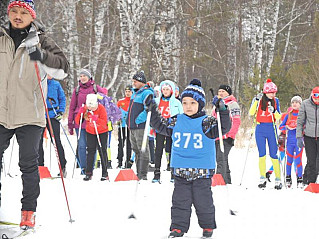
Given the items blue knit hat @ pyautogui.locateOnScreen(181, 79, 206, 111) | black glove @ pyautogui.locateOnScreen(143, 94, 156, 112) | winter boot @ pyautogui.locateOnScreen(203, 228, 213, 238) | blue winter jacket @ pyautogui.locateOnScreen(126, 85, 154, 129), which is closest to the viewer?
winter boot @ pyautogui.locateOnScreen(203, 228, 213, 238)

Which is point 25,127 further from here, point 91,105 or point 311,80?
point 311,80

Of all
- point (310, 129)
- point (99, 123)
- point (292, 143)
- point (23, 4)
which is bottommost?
point (292, 143)

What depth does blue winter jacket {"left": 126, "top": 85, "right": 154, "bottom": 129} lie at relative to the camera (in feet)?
25.3

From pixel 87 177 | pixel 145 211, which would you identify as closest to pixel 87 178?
pixel 87 177

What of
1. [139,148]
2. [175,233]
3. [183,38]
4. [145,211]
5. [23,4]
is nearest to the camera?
[23,4]

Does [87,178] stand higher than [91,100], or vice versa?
[91,100]

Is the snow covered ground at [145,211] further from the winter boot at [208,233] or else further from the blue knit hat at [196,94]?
the blue knit hat at [196,94]

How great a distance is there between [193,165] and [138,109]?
11.2 ft

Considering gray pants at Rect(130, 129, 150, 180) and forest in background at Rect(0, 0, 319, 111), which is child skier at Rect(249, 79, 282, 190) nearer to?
gray pants at Rect(130, 129, 150, 180)

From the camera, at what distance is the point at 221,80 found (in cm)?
2956

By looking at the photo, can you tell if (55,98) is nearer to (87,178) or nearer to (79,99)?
(79,99)

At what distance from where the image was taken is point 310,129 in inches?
319

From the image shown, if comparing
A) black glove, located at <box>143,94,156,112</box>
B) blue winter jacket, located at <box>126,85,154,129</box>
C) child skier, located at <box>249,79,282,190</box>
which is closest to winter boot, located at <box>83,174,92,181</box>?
blue winter jacket, located at <box>126,85,154,129</box>

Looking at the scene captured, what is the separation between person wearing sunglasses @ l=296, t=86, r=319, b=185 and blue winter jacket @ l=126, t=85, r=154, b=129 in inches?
107
